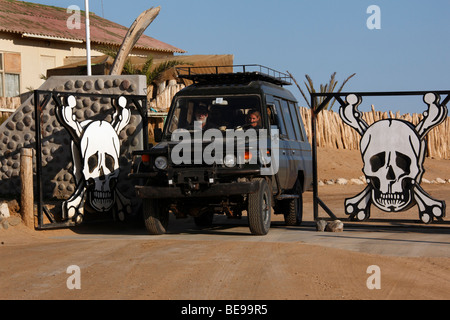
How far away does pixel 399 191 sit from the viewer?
13.1 metres

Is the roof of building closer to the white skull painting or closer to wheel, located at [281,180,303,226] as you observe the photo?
the white skull painting

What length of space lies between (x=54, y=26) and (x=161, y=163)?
2802 centimetres

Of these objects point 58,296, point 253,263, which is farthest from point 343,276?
point 58,296

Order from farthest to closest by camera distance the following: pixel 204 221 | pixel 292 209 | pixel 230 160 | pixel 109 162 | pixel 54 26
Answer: pixel 54 26, pixel 204 221, pixel 109 162, pixel 292 209, pixel 230 160

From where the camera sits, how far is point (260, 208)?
1197cm

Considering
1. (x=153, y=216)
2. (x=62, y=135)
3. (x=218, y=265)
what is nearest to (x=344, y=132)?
(x=62, y=135)

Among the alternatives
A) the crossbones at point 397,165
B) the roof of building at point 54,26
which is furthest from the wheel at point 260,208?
the roof of building at point 54,26

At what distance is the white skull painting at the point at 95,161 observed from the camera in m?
13.8

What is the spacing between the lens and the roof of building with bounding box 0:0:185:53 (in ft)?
117

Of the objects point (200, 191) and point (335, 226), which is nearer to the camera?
point (200, 191)

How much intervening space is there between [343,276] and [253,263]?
1273 mm

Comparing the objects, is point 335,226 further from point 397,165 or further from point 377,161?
point 397,165

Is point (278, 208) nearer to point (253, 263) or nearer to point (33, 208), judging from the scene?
point (33, 208)
